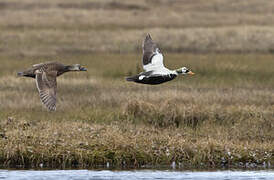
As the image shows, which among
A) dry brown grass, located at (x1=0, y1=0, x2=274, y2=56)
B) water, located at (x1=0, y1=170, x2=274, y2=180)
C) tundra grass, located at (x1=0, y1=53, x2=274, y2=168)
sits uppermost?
dry brown grass, located at (x1=0, y1=0, x2=274, y2=56)

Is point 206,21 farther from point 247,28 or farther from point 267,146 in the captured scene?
point 267,146

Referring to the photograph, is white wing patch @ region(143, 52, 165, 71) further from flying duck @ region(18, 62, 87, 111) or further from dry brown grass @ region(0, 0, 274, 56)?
dry brown grass @ region(0, 0, 274, 56)

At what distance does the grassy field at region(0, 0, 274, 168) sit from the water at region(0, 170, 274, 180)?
0.60 metres

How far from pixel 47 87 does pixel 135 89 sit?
22.4ft

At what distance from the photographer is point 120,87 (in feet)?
76.4

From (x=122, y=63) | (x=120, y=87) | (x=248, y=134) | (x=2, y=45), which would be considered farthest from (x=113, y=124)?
(x=2, y=45)

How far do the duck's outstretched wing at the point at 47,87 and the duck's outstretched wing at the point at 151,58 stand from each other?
2.02 meters

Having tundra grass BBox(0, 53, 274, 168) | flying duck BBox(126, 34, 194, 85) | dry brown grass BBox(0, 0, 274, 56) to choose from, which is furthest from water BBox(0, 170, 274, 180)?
dry brown grass BBox(0, 0, 274, 56)

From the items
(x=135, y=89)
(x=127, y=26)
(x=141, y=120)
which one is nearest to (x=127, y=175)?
(x=141, y=120)

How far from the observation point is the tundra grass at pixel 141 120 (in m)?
15.3

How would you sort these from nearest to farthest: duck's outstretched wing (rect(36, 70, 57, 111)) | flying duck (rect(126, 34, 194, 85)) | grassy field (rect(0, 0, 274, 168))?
1. grassy field (rect(0, 0, 274, 168))
2. duck's outstretched wing (rect(36, 70, 57, 111))
3. flying duck (rect(126, 34, 194, 85))

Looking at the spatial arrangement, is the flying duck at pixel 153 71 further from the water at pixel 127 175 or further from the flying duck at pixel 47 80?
the water at pixel 127 175

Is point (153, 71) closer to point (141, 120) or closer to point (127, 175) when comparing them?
point (141, 120)

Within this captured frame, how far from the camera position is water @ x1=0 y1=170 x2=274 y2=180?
46.1 ft
